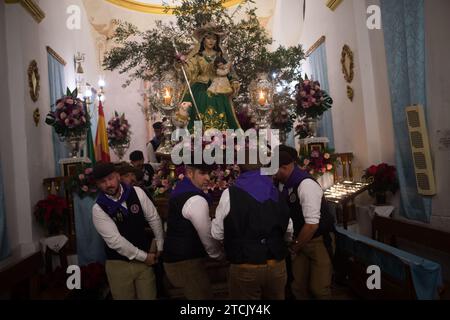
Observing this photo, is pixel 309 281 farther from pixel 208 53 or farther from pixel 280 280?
pixel 208 53

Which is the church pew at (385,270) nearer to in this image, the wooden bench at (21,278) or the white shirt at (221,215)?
the white shirt at (221,215)

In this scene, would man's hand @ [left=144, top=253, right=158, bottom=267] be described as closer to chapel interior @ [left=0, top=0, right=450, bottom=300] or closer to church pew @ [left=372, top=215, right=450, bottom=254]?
chapel interior @ [left=0, top=0, right=450, bottom=300]

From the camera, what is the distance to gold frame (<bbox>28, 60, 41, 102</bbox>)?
5.37 metres

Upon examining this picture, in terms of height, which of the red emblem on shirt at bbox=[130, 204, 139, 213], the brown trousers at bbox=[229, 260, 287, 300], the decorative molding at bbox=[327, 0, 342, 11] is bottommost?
the brown trousers at bbox=[229, 260, 287, 300]

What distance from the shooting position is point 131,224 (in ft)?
9.45

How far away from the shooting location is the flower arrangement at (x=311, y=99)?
19.4 feet

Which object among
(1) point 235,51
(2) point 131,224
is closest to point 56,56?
(1) point 235,51

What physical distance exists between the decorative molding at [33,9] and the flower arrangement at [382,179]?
17.7 feet

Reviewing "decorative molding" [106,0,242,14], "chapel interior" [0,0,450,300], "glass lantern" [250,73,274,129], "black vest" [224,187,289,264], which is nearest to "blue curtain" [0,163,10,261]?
"chapel interior" [0,0,450,300]

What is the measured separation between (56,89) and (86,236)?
10.8ft

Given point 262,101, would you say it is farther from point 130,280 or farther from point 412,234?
point 130,280

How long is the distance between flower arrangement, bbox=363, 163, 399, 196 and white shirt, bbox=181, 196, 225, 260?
3185mm

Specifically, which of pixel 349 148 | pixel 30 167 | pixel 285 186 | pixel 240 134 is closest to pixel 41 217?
pixel 30 167

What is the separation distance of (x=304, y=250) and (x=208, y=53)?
13.5 ft
